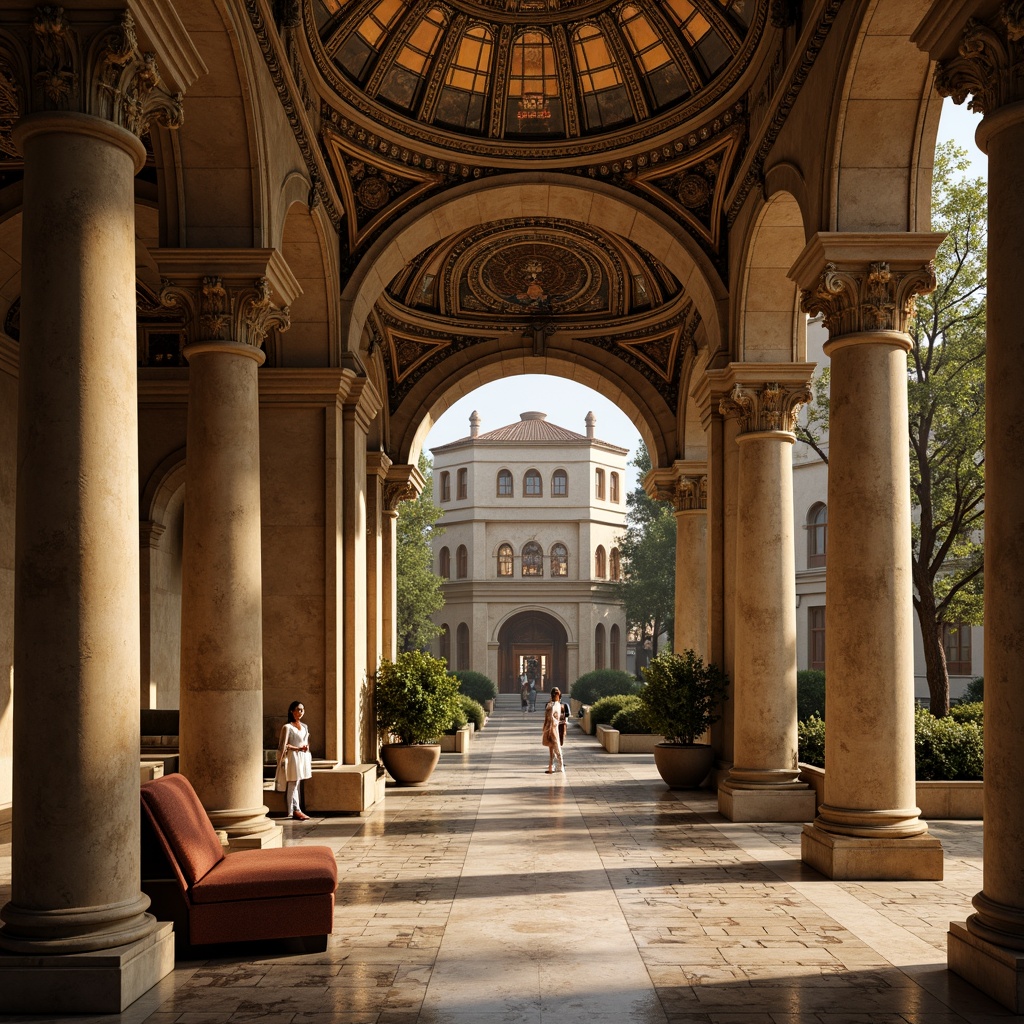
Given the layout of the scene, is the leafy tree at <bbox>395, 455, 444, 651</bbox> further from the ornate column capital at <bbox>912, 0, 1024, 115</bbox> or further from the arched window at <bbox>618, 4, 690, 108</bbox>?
the ornate column capital at <bbox>912, 0, 1024, 115</bbox>

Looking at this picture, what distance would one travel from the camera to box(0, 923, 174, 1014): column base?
591 centimetres

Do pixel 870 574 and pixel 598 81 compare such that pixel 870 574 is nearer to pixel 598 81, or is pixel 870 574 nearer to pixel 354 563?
pixel 354 563

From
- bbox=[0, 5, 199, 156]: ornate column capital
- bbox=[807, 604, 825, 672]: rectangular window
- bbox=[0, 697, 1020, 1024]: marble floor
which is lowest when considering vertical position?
bbox=[0, 697, 1020, 1024]: marble floor

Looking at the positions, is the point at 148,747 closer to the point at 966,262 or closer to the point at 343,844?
the point at 343,844

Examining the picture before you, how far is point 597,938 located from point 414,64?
40.1 feet

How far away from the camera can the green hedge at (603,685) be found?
44.3 m

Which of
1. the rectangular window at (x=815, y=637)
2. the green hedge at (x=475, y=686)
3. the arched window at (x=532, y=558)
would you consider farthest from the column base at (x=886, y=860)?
the arched window at (x=532, y=558)

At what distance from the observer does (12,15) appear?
251 inches

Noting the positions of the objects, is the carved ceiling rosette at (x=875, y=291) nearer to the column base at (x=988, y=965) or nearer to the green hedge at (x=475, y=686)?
the column base at (x=988, y=965)

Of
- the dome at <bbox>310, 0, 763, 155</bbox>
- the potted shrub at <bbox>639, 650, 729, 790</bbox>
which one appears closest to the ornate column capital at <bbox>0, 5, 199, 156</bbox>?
the dome at <bbox>310, 0, 763, 155</bbox>

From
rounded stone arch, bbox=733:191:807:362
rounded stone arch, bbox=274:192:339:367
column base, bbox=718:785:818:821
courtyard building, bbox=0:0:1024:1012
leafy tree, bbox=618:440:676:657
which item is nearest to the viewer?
courtyard building, bbox=0:0:1024:1012

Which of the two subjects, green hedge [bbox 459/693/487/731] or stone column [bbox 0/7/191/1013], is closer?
stone column [bbox 0/7/191/1013]

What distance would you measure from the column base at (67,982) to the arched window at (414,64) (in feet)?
41.4

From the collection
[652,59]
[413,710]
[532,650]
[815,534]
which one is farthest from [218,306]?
[532,650]
